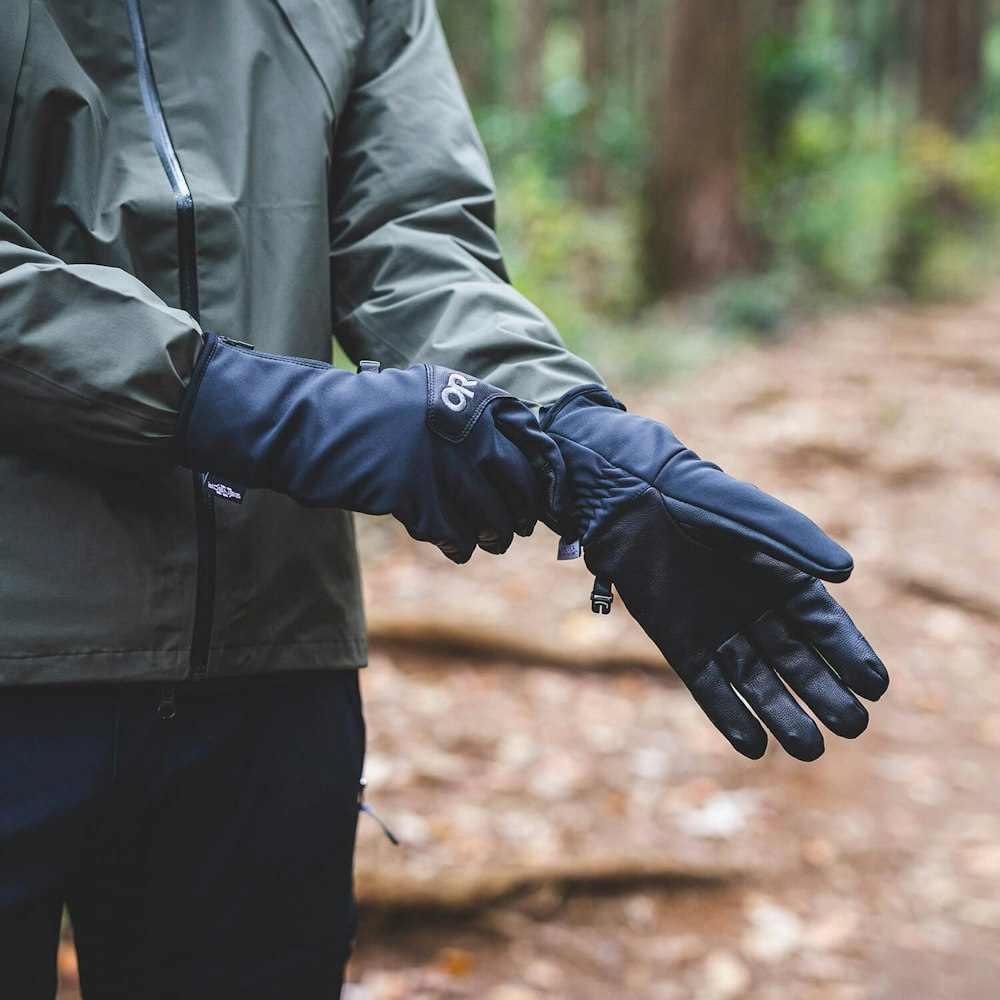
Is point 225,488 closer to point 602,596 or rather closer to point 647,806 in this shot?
point 602,596

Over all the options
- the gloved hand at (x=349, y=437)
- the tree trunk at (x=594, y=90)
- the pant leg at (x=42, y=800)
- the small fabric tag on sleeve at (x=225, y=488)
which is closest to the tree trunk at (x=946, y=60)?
the tree trunk at (x=594, y=90)

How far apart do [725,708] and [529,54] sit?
57.0 ft

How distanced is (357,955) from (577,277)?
8449 mm

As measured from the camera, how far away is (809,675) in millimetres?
1277

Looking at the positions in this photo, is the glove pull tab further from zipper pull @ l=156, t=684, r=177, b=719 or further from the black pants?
zipper pull @ l=156, t=684, r=177, b=719

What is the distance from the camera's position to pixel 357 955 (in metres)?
2.73

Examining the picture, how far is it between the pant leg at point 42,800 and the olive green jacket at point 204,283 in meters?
0.06

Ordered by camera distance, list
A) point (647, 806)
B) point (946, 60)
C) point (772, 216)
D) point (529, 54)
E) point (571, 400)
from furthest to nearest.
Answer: point (529, 54) < point (946, 60) < point (772, 216) < point (647, 806) < point (571, 400)

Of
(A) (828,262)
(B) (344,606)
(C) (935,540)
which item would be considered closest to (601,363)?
(C) (935,540)

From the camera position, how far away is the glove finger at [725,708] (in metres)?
1.29

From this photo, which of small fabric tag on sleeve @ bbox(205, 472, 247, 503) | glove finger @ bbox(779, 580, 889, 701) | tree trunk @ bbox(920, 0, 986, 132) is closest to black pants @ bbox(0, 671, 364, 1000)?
small fabric tag on sleeve @ bbox(205, 472, 247, 503)

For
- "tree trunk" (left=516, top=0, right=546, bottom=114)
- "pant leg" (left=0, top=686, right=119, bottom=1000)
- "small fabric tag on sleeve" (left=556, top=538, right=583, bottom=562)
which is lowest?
"tree trunk" (left=516, top=0, right=546, bottom=114)

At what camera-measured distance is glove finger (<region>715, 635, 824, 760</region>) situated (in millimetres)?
1280

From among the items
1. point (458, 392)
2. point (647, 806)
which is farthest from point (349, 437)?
point (647, 806)
